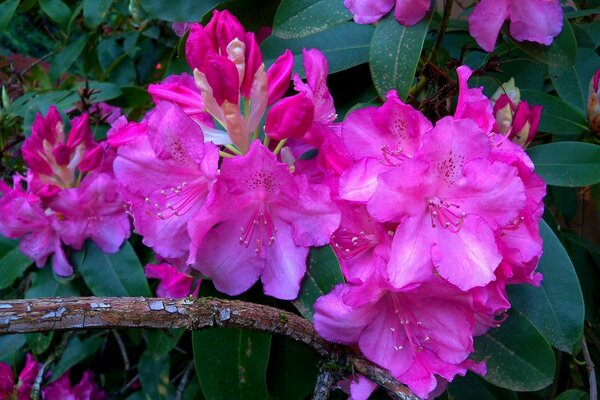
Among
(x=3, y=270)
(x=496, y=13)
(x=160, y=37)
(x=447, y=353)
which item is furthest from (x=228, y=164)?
(x=160, y=37)

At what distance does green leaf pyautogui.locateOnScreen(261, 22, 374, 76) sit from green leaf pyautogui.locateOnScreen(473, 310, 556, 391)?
41 cm

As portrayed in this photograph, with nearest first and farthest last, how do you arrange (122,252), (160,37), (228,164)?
(228,164)
(122,252)
(160,37)

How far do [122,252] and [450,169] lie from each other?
0.67 m

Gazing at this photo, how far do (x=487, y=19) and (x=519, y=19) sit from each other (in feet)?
0.14

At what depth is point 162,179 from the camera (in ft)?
2.37

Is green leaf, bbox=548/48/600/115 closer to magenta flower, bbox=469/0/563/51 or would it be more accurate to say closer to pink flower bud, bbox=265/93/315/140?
magenta flower, bbox=469/0/563/51

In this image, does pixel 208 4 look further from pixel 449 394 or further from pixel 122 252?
pixel 449 394

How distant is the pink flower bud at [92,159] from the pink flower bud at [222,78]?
461 mm

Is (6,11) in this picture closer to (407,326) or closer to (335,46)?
(335,46)

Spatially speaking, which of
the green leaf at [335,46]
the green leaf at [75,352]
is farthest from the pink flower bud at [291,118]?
the green leaf at [75,352]

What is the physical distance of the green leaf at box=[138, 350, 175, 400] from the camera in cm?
138

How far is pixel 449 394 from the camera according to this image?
0.90 meters

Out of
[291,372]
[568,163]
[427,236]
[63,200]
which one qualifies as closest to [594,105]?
[568,163]

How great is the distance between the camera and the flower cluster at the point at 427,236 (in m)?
0.61
